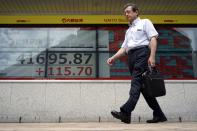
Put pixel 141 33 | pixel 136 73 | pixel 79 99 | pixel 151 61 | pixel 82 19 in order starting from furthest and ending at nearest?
1. pixel 82 19
2. pixel 79 99
3. pixel 141 33
4. pixel 136 73
5. pixel 151 61

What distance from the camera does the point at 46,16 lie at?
10.3 metres

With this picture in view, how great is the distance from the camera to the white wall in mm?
8680

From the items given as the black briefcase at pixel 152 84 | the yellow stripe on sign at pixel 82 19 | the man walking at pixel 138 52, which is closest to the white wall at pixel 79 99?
the yellow stripe on sign at pixel 82 19

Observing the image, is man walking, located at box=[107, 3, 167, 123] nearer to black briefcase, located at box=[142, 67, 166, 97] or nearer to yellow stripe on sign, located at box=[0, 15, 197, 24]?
black briefcase, located at box=[142, 67, 166, 97]

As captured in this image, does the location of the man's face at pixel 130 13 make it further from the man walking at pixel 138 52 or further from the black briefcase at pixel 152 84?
the black briefcase at pixel 152 84

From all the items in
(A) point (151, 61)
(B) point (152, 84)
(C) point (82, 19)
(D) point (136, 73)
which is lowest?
(B) point (152, 84)

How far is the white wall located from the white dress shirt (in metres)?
4.08

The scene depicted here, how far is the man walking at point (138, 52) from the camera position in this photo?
4527mm

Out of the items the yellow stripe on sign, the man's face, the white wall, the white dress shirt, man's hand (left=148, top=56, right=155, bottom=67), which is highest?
the yellow stripe on sign

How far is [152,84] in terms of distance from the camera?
458cm

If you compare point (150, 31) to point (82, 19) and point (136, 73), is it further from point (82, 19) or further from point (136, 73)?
point (82, 19)

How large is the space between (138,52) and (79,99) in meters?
4.33

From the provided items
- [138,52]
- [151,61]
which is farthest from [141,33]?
[151,61]

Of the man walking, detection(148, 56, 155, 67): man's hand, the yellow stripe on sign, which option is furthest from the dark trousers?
the yellow stripe on sign
